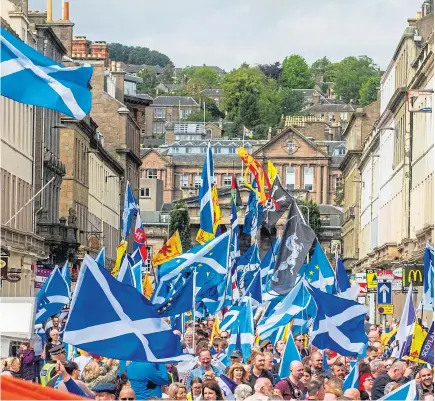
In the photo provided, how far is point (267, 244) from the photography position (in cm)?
18012

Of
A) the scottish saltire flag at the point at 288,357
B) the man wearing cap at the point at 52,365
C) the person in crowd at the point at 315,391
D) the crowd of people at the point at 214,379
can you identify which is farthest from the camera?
the scottish saltire flag at the point at 288,357

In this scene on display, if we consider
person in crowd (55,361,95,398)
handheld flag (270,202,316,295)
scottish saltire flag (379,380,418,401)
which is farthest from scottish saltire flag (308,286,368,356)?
scottish saltire flag (379,380,418,401)

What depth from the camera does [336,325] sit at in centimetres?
2328

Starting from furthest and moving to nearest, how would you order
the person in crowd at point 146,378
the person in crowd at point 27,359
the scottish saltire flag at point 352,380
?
the person in crowd at point 27,359 → the scottish saltire flag at point 352,380 → the person in crowd at point 146,378

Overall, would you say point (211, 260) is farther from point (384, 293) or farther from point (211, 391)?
point (384, 293)

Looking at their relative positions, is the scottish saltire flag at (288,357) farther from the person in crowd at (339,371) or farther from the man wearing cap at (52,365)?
the man wearing cap at (52,365)

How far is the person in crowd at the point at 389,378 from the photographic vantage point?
19094 mm

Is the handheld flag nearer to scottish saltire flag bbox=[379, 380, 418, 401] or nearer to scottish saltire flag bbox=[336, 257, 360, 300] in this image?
scottish saltire flag bbox=[336, 257, 360, 300]

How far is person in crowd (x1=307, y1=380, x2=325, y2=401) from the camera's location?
56.5 feet

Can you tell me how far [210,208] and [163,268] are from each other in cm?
1297

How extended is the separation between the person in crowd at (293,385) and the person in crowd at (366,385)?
1085 mm

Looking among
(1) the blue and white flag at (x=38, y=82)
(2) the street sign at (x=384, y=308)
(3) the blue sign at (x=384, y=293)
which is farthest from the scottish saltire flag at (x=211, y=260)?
(3) the blue sign at (x=384, y=293)

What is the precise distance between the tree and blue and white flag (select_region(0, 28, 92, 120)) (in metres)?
147

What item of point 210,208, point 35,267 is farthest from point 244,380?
point 35,267
